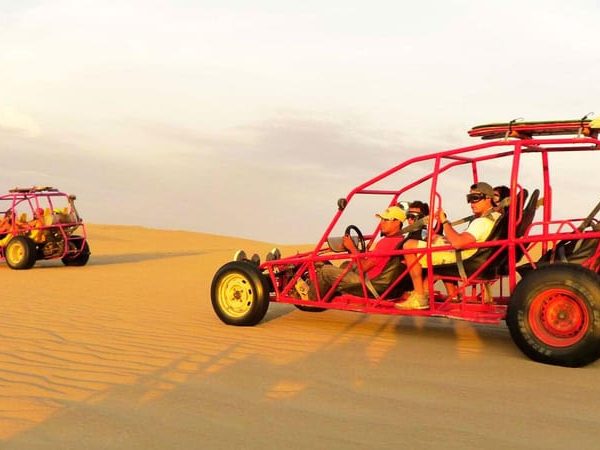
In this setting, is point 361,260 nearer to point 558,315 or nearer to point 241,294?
point 241,294

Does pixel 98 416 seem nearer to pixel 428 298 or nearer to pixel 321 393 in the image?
pixel 321 393

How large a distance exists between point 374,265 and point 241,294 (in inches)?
55.3

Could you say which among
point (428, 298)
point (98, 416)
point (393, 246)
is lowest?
point (98, 416)

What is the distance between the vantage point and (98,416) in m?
3.45

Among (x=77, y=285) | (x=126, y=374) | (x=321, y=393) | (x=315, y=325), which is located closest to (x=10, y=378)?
(x=126, y=374)

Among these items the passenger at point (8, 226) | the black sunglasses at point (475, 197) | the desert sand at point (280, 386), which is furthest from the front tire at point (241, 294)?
the passenger at point (8, 226)

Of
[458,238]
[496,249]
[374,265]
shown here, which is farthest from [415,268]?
[496,249]

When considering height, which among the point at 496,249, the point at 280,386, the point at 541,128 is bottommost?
the point at 280,386

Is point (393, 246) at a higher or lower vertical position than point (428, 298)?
higher

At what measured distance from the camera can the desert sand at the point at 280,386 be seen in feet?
10.5

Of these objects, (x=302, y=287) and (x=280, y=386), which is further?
(x=302, y=287)

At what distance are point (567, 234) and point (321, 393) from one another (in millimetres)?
2318

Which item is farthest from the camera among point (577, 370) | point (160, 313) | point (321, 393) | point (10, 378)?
point (160, 313)

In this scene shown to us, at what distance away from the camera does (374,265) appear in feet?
19.1
